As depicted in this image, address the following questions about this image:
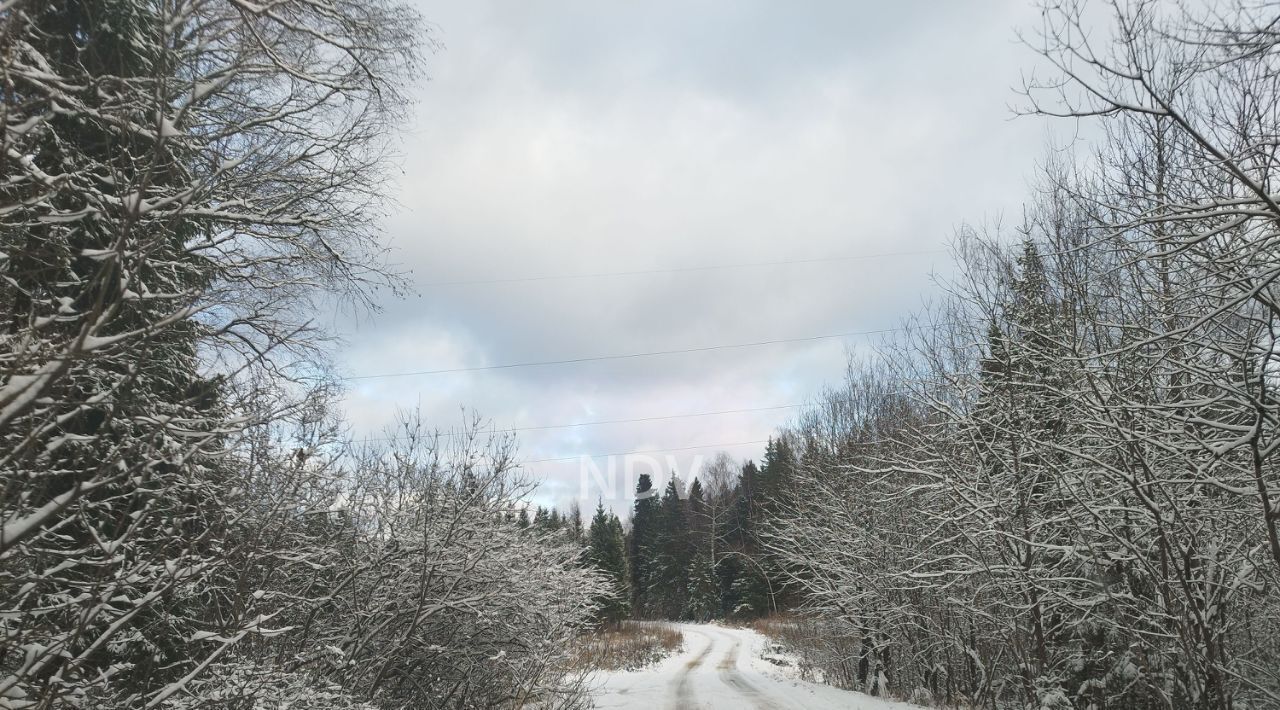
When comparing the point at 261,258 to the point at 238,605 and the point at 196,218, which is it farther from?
the point at 238,605

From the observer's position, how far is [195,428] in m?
4.95

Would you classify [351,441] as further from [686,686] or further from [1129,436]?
[686,686]

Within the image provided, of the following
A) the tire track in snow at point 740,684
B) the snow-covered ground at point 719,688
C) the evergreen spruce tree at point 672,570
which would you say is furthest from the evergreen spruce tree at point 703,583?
the tire track in snow at point 740,684

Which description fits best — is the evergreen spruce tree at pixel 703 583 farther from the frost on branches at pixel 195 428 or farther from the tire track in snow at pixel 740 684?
the frost on branches at pixel 195 428

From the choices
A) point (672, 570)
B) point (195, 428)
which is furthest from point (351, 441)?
point (672, 570)

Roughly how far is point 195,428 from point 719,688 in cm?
1485

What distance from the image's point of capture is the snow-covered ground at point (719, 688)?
44.8 feet

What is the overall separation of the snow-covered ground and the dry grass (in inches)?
22.9

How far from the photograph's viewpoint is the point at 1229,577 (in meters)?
7.13

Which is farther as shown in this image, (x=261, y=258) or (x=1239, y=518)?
(x=1239, y=518)

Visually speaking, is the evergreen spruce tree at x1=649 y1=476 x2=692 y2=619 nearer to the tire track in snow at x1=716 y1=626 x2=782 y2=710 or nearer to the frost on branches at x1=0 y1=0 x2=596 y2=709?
the tire track in snow at x1=716 y1=626 x2=782 y2=710

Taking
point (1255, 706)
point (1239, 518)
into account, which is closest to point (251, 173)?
point (1239, 518)

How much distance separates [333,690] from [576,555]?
23.1ft

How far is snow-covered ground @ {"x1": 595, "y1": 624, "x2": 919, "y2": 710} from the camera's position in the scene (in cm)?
1364
